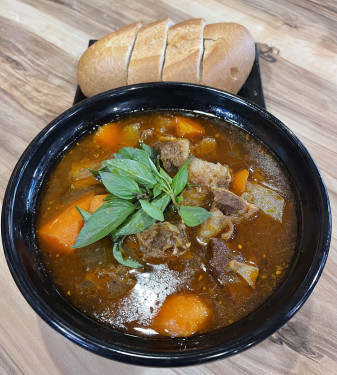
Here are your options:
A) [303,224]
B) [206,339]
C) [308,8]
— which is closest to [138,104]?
[303,224]

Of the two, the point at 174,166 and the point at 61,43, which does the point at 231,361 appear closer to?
the point at 174,166

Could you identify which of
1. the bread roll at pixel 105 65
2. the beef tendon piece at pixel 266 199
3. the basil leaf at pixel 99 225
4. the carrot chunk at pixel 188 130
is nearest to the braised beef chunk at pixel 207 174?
the beef tendon piece at pixel 266 199

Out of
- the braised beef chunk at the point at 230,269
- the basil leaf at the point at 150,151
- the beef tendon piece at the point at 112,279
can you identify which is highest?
the basil leaf at the point at 150,151

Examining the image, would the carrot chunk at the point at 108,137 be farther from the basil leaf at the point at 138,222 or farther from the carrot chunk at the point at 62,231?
the basil leaf at the point at 138,222

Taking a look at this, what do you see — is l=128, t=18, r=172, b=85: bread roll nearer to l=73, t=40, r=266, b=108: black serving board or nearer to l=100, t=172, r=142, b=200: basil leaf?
l=73, t=40, r=266, b=108: black serving board

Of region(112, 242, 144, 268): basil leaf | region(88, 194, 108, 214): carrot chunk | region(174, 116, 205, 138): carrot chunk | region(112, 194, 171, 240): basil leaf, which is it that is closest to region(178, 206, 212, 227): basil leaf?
region(112, 194, 171, 240): basil leaf

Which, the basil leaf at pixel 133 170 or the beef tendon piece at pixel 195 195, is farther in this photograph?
the beef tendon piece at pixel 195 195

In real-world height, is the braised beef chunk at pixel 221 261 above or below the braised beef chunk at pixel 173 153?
below

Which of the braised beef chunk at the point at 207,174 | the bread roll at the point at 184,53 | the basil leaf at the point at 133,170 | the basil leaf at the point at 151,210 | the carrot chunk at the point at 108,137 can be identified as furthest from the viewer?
the bread roll at the point at 184,53
